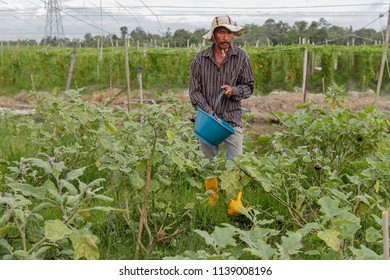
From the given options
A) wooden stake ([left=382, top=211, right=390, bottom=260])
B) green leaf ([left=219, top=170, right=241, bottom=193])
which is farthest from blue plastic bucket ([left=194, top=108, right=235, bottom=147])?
wooden stake ([left=382, top=211, right=390, bottom=260])

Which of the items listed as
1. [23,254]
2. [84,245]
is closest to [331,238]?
[84,245]

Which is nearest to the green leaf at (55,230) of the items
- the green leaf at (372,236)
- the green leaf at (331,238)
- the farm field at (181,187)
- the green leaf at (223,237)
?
the farm field at (181,187)

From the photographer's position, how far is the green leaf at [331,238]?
1.80 metres

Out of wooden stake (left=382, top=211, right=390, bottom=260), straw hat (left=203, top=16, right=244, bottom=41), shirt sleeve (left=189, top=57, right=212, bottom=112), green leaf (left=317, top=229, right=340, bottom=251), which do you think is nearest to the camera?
wooden stake (left=382, top=211, right=390, bottom=260)

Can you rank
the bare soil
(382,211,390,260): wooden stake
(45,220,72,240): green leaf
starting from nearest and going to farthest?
(382,211,390,260): wooden stake < (45,220,72,240): green leaf < the bare soil

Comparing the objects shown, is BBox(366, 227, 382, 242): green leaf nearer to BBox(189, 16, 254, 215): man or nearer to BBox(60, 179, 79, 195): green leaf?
BBox(60, 179, 79, 195): green leaf

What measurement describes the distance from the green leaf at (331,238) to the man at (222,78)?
73.9 inches

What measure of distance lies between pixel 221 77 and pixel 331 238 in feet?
6.83

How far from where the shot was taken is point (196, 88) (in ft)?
12.3

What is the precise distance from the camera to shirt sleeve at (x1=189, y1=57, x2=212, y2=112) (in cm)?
369

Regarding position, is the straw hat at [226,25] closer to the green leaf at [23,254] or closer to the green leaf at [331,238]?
the green leaf at [331,238]

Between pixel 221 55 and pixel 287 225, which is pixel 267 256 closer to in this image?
pixel 287 225

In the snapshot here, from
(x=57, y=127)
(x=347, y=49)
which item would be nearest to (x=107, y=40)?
(x=347, y=49)
